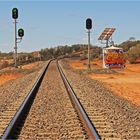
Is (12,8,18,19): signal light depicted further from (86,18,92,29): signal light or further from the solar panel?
the solar panel

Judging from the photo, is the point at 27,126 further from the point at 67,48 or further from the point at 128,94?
the point at 67,48

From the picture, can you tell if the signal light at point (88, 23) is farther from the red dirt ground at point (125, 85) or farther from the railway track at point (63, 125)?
the railway track at point (63, 125)

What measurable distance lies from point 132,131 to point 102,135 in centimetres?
83

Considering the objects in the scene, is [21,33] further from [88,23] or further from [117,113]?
[117,113]

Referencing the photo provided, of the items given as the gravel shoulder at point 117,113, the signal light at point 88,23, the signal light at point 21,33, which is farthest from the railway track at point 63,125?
the signal light at point 21,33

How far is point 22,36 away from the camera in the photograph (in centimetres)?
4922

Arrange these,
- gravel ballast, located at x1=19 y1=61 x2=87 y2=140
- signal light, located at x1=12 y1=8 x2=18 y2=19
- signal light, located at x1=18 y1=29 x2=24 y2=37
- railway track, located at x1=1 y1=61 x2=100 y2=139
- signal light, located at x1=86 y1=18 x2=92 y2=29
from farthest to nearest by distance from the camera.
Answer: signal light, located at x1=18 y1=29 x2=24 y2=37, signal light, located at x1=12 y1=8 x2=18 y2=19, signal light, located at x1=86 y1=18 x2=92 y2=29, gravel ballast, located at x1=19 y1=61 x2=87 y2=140, railway track, located at x1=1 y1=61 x2=100 y2=139

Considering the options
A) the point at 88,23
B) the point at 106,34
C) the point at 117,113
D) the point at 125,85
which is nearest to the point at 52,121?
the point at 117,113

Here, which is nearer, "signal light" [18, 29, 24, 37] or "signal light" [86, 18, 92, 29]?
"signal light" [86, 18, 92, 29]

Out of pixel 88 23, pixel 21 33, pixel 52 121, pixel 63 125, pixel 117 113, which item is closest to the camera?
pixel 63 125

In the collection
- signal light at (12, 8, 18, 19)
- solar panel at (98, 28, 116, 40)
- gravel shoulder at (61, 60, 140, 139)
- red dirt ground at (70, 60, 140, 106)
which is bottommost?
red dirt ground at (70, 60, 140, 106)

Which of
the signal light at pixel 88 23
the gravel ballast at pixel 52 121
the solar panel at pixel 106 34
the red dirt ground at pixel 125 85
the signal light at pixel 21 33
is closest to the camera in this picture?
the gravel ballast at pixel 52 121

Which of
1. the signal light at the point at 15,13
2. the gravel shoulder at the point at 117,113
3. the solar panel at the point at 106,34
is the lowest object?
the gravel shoulder at the point at 117,113

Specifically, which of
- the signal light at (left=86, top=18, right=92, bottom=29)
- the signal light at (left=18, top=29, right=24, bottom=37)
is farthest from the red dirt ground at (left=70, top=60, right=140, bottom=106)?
the signal light at (left=18, top=29, right=24, bottom=37)
